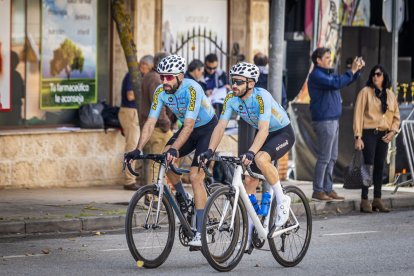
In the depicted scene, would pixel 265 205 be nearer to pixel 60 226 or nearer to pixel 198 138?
pixel 198 138

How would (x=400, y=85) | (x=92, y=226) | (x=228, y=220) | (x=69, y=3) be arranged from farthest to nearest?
(x=400, y=85) < (x=69, y=3) < (x=92, y=226) < (x=228, y=220)

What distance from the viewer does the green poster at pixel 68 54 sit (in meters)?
17.6

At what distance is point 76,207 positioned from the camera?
49.0 ft

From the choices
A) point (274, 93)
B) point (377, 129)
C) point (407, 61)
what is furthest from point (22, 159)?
point (407, 61)

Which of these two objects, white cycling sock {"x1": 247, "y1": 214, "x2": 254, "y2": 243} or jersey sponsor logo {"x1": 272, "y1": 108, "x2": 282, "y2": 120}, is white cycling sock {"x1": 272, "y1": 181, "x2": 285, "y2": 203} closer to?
white cycling sock {"x1": 247, "y1": 214, "x2": 254, "y2": 243}

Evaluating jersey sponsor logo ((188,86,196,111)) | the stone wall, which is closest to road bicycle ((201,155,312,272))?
jersey sponsor logo ((188,86,196,111))

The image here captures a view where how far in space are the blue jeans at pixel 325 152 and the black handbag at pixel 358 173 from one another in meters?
0.25

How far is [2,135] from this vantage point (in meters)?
16.7

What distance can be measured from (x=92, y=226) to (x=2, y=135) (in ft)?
10.9

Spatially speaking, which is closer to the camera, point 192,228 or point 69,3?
point 192,228

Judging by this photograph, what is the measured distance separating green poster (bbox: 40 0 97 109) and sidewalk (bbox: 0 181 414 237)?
1.38m

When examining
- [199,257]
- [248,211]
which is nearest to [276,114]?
[248,211]

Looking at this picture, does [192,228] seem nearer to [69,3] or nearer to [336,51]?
[69,3]

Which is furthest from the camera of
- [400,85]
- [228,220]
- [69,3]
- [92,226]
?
[400,85]
